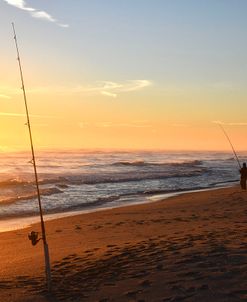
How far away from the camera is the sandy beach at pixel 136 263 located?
5254 millimetres

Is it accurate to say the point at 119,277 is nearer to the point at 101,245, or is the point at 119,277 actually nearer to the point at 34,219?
the point at 101,245

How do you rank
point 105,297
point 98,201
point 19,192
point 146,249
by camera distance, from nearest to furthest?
point 105,297 → point 146,249 → point 98,201 → point 19,192

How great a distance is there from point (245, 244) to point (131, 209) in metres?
9.18

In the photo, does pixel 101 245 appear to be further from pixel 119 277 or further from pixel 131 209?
pixel 131 209

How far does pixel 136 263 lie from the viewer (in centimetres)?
663

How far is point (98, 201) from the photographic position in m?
20.0

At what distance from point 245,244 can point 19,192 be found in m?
18.5

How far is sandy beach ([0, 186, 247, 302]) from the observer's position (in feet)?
17.2

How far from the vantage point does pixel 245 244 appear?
23.0 feet

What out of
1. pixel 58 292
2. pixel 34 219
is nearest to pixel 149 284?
pixel 58 292

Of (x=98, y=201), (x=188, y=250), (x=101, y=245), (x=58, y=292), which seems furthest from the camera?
(x=98, y=201)

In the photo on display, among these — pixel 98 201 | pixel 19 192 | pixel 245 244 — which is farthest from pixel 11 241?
pixel 19 192

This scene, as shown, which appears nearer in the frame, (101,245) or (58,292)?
(58,292)

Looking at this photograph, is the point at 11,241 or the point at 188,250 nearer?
the point at 188,250
